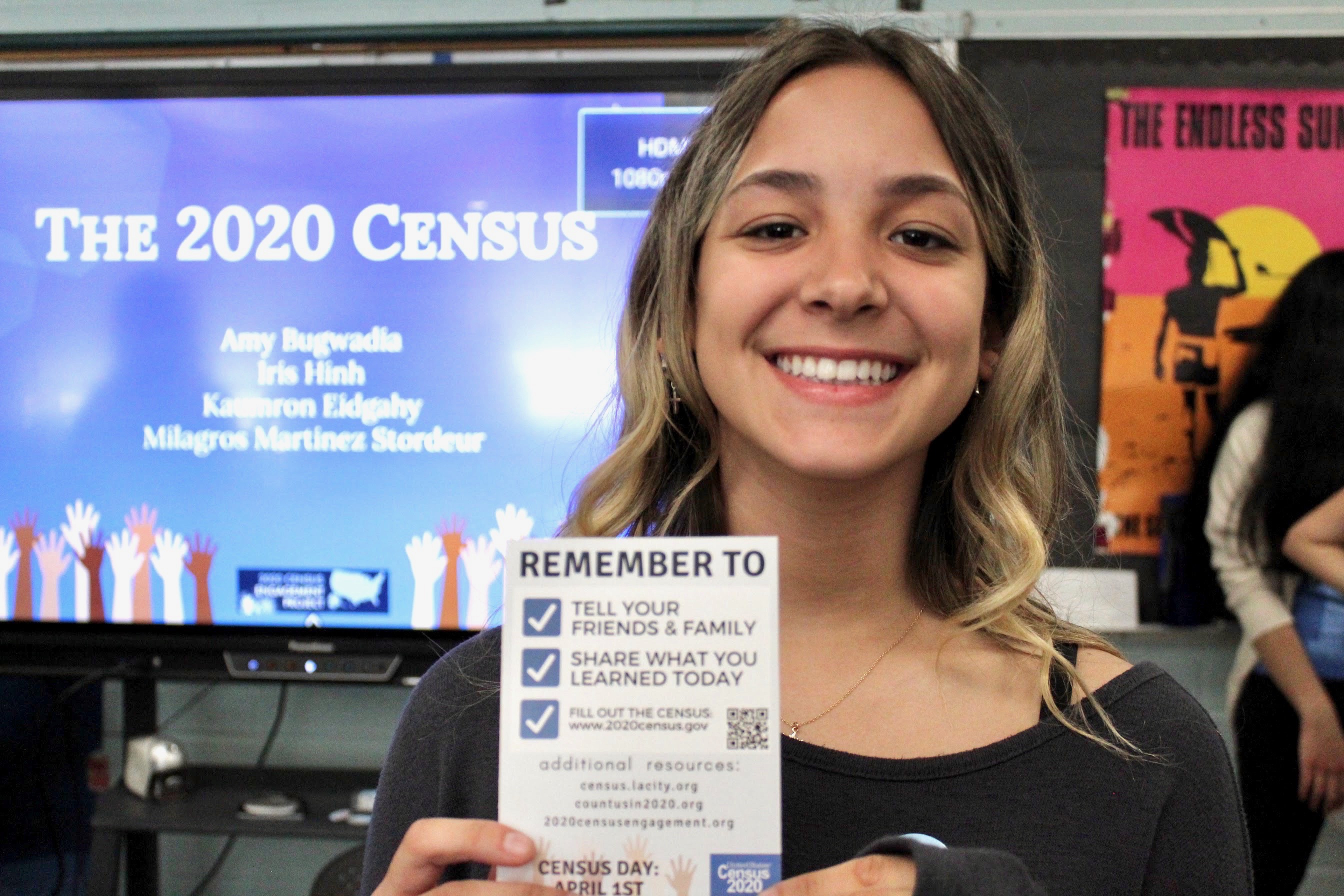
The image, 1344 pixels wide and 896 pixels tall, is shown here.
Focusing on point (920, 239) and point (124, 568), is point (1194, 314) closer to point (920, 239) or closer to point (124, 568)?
point (920, 239)

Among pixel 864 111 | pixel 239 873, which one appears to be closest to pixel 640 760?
pixel 864 111

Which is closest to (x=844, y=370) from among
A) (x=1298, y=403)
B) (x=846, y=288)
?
(x=846, y=288)

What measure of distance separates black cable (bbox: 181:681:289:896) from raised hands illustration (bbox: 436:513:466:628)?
555 millimetres

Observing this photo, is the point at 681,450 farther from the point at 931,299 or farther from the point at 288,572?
the point at 288,572

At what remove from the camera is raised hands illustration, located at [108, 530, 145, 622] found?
2.11m

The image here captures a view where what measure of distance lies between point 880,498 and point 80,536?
180 centimetres

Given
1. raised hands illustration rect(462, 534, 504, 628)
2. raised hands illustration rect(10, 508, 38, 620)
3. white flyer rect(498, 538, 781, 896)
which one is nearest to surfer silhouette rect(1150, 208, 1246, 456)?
raised hands illustration rect(462, 534, 504, 628)

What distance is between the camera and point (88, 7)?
8.57 feet

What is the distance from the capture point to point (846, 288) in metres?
0.83

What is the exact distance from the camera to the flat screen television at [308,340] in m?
2.07

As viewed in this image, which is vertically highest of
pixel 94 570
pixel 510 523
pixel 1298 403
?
pixel 1298 403

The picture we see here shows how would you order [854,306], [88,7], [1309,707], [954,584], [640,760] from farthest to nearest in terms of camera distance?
1. [88,7]
2. [1309,707]
3. [954,584]
4. [854,306]
5. [640,760]

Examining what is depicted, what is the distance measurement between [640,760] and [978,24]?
194cm

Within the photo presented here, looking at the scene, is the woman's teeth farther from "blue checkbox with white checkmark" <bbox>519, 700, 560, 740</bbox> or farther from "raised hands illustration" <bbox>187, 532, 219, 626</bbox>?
"raised hands illustration" <bbox>187, 532, 219, 626</bbox>
